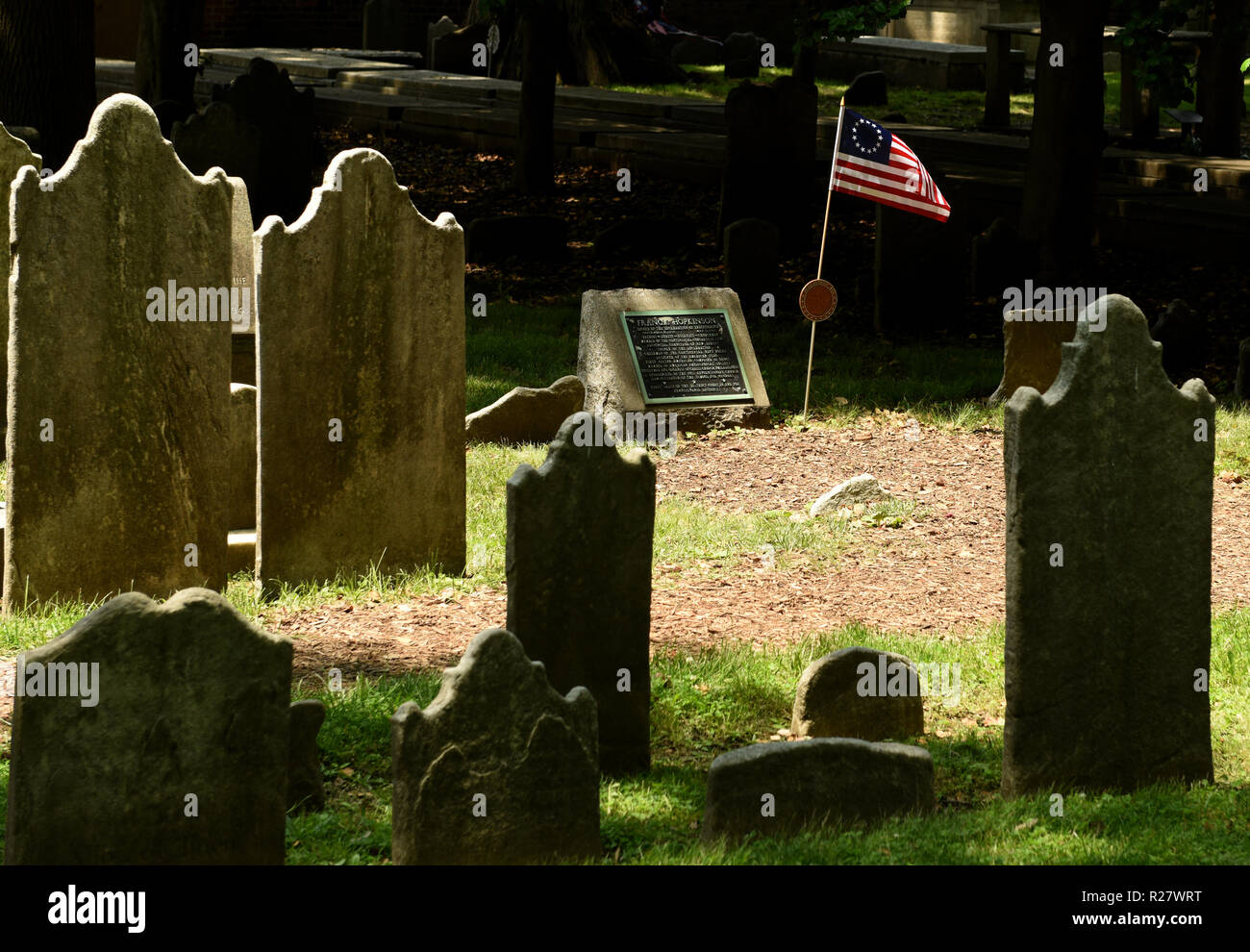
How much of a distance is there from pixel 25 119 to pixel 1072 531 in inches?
500

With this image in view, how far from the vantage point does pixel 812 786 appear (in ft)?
17.4

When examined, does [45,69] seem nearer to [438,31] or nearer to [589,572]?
[589,572]

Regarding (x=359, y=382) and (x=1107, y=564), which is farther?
(x=359, y=382)

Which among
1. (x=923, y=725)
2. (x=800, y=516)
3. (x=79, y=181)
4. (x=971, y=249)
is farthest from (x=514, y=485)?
(x=971, y=249)

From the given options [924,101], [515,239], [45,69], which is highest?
[924,101]

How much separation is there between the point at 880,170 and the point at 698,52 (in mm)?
22801

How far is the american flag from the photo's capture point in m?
11.4

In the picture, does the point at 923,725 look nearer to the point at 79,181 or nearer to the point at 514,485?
the point at 514,485

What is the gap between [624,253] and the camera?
649 inches

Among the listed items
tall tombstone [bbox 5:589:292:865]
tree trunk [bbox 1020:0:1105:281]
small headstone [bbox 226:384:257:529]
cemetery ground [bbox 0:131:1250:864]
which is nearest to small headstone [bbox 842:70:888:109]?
tree trunk [bbox 1020:0:1105:281]

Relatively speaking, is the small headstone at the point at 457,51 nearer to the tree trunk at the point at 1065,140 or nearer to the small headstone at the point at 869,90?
the small headstone at the point at 869,90

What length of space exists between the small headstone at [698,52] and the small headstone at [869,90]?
6546mm

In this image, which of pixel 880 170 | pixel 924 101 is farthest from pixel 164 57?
pixel 924 101

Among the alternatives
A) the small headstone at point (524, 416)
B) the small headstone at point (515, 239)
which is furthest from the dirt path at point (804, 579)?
the small headstone at point (515, 239)
